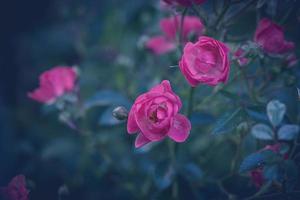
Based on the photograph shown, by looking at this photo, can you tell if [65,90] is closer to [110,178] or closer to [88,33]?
[110,178]

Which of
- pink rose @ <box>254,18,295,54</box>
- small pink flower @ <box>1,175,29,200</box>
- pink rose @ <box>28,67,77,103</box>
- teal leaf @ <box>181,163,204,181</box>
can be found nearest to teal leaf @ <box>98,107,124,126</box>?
pink rose @ <box>28,67,77,103</box>

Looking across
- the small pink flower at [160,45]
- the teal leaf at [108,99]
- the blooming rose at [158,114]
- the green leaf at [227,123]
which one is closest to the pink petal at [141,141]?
the blooming rose at [158,114]

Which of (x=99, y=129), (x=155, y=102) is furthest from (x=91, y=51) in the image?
(x=155, y=102)

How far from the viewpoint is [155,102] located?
0.89m

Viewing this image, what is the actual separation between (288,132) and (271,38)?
0.23 m

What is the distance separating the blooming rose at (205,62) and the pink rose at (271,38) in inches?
4.8

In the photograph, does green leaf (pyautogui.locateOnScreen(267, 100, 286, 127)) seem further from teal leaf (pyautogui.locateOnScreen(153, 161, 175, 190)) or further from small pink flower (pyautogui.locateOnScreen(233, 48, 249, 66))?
teal leaf (pyautogui.locateOnScreen(153, 161, 175, 190))

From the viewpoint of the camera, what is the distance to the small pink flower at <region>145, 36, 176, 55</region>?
1.39 metres

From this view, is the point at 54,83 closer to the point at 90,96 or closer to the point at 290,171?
the point at 90,96

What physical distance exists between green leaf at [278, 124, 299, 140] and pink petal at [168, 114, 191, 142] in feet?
0.58

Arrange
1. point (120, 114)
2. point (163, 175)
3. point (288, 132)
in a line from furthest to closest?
point (163, 175), point (120, 114), point (288, 132)

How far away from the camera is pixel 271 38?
3.23 ft

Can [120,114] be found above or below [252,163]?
above

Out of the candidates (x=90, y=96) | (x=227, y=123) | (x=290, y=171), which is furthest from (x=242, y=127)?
(x=90, y=96)
